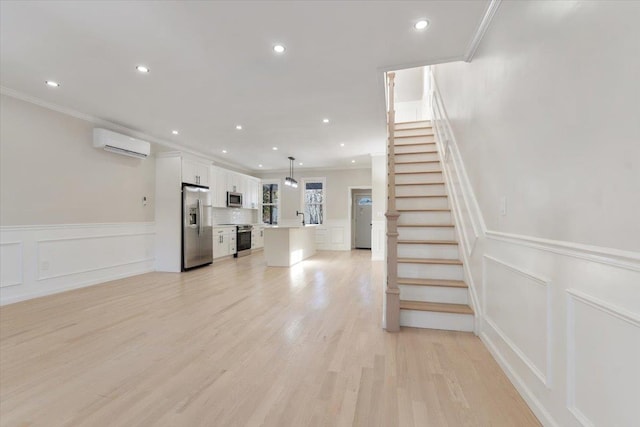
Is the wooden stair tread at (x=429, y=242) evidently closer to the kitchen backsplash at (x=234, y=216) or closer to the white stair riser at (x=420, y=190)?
the white stair riser at (x=420, y=190)

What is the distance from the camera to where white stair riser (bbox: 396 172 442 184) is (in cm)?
410

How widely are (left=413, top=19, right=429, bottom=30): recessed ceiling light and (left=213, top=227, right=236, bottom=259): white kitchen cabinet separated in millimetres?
5630

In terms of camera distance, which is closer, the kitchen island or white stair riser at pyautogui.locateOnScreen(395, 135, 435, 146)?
white stair riser at pyautogui.locateOnScreen(395, 135, 435, 146)

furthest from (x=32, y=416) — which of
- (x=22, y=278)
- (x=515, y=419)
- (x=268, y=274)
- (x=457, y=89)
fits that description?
(x=457, y=89)

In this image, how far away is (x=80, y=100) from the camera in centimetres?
370

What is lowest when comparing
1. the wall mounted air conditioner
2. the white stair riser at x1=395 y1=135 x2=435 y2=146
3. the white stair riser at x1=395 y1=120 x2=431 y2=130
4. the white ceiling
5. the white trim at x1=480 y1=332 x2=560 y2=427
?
the white trim at x1=480 y1=332 x2=560 y2=427

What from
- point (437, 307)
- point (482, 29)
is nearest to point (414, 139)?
point (482, 29)

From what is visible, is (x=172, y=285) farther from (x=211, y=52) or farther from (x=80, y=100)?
(x=211, y=52)

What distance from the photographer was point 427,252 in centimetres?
322

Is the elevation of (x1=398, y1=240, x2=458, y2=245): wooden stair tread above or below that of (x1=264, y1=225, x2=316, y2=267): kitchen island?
above

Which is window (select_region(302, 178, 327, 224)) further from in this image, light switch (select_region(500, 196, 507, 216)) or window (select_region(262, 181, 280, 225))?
light switch (select_region(500, 196, 507, 216))

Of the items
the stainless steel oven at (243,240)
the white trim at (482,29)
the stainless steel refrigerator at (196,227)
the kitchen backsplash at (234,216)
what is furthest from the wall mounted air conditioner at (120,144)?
the white trim at (482,29)

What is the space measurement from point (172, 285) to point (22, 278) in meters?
1.73

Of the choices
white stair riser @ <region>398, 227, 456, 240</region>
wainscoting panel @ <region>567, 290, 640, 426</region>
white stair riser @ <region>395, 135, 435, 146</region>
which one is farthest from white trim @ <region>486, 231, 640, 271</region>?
white stair riser @ <region>395, 135, 435, 146</region>
